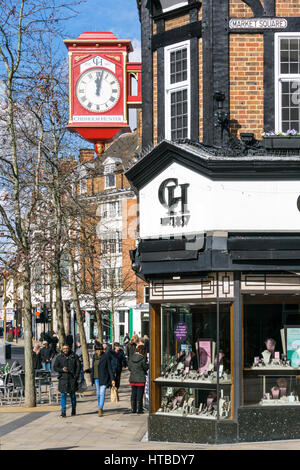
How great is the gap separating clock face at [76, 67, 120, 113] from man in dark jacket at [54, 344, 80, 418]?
5650mm

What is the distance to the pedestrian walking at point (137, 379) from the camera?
18125mm

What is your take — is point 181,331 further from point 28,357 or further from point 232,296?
point 28,357

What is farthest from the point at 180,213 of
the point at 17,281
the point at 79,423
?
the point at 17,281

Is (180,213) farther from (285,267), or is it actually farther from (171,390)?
(171,390)

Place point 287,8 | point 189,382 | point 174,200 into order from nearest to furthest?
point 189,382 → point 174,200 → point 287,8

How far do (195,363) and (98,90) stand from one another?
6.09 meters

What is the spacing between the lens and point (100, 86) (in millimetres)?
16141

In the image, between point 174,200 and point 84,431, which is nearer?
point 174,200

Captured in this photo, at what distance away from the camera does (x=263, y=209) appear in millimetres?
13398

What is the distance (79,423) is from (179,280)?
4.64m

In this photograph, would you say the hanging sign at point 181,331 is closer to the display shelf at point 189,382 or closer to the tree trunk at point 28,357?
the display shelf at point 189,382

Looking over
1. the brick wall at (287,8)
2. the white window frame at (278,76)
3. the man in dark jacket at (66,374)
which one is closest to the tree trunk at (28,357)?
the man in dark jacket at (66,374)

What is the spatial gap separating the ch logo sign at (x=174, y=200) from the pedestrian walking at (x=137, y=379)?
17.6 feet

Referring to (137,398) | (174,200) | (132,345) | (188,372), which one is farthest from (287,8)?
(132,345)
